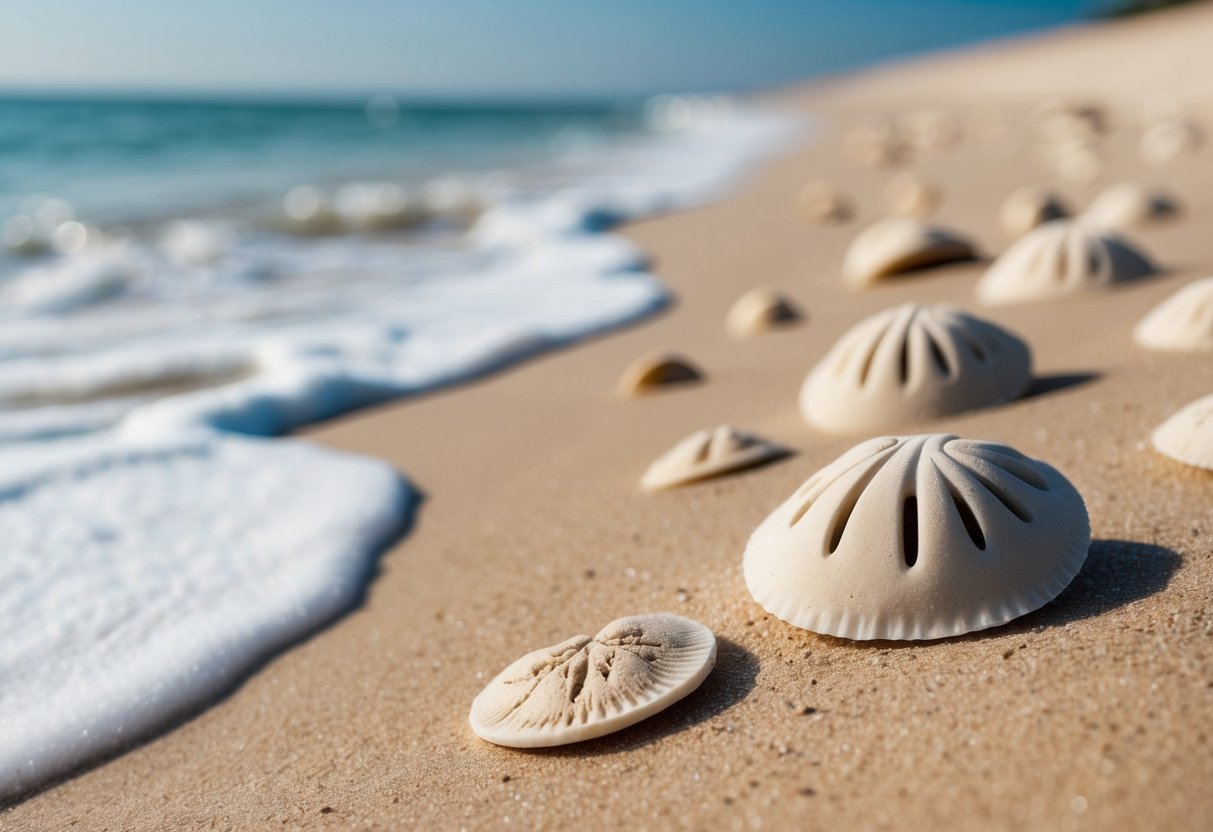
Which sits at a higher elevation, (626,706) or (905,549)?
(905,549)

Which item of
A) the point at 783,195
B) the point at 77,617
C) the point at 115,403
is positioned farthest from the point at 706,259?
the point at 77,617

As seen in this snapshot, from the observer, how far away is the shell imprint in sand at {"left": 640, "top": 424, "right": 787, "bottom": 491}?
9.02ft

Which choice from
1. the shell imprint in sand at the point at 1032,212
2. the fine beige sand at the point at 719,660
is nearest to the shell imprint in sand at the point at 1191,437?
the fine beige sand at the point at 719,660

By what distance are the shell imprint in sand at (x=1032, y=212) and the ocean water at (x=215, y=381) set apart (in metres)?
2.08

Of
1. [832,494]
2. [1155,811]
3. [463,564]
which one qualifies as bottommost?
[463,564]

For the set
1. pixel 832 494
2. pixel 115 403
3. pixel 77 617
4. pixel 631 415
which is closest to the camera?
pixel 832 494

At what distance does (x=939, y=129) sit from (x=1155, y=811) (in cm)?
1449

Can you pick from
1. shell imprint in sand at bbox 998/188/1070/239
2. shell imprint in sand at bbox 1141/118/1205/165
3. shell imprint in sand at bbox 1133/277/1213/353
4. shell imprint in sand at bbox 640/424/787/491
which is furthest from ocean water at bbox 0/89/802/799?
shell imprint in sand at bbox 1141/118/1205/165

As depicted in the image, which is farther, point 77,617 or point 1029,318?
point 1029,318

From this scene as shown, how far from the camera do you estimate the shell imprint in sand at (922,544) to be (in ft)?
5.55

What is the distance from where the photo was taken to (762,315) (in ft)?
14.7

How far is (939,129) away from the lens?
47.2 feet

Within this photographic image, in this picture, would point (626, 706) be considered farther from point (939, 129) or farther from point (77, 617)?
point (939, 129)

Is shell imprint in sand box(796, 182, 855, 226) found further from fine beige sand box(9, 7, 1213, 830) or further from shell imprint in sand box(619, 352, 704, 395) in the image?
shell imprint in sand box(619, 352, 704, 395)
